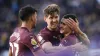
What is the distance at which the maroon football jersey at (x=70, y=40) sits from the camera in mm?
4914

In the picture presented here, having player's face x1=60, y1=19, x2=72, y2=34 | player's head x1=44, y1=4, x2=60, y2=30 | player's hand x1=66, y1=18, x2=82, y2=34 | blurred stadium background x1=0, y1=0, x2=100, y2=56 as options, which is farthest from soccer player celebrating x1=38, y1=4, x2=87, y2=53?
blurred stadium background x1=0, y1=0, x2=100, y2=56

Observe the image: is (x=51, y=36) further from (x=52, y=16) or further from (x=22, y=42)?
(x=22, y=42)

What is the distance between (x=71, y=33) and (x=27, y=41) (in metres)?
0.58

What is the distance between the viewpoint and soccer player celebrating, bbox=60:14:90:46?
4887mm

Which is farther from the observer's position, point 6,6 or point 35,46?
point 6,6

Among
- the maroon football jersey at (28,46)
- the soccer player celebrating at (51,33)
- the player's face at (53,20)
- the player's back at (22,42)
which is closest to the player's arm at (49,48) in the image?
the soccer player celebrating at (51,33)

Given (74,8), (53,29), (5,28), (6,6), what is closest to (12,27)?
(5,28)

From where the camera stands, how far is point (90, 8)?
45.5 ft

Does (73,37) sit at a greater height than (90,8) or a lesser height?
lesser

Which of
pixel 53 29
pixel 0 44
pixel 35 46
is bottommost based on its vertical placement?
pixel 35 46

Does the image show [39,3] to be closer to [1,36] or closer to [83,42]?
[1,36]

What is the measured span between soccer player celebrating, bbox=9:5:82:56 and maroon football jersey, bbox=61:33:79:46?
156mm

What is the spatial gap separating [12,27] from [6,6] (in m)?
1.37

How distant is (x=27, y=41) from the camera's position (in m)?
4.67
